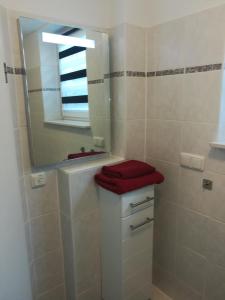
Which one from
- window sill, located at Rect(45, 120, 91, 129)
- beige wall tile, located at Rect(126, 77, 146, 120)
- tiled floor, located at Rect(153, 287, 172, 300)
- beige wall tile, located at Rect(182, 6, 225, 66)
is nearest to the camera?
beige wall tile, located at Rect(182, 6, 225, 66)

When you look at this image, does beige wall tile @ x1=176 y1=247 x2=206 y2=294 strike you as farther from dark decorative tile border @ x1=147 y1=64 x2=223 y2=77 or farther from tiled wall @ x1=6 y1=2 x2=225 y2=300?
dark decorative tile border @ x1=147 y1=64 x2=223 y2=77

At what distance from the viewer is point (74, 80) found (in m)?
1.45

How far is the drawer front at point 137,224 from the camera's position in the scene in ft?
4.50

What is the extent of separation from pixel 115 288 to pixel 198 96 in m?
1.33

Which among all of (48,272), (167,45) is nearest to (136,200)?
(48,272)

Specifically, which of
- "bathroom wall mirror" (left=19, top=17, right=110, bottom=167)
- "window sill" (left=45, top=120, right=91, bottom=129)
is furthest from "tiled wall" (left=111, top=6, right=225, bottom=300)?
"window sill" (left=45, top=120, right=91, bottom=129)

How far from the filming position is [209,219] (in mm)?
1385

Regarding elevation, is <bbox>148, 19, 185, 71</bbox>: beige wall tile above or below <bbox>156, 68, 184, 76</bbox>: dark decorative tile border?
above

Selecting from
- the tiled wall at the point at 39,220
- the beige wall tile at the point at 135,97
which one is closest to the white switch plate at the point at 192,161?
the beige wall tile at the point at 135,97

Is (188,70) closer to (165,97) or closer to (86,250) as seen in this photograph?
(165,97)

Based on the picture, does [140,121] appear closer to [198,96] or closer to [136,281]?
[198,96]

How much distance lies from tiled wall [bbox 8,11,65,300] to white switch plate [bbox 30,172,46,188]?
0.09ft

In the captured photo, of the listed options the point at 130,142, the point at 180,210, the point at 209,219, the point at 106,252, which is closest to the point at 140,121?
the point at 130,142

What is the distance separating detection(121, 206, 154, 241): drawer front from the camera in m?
1.37
